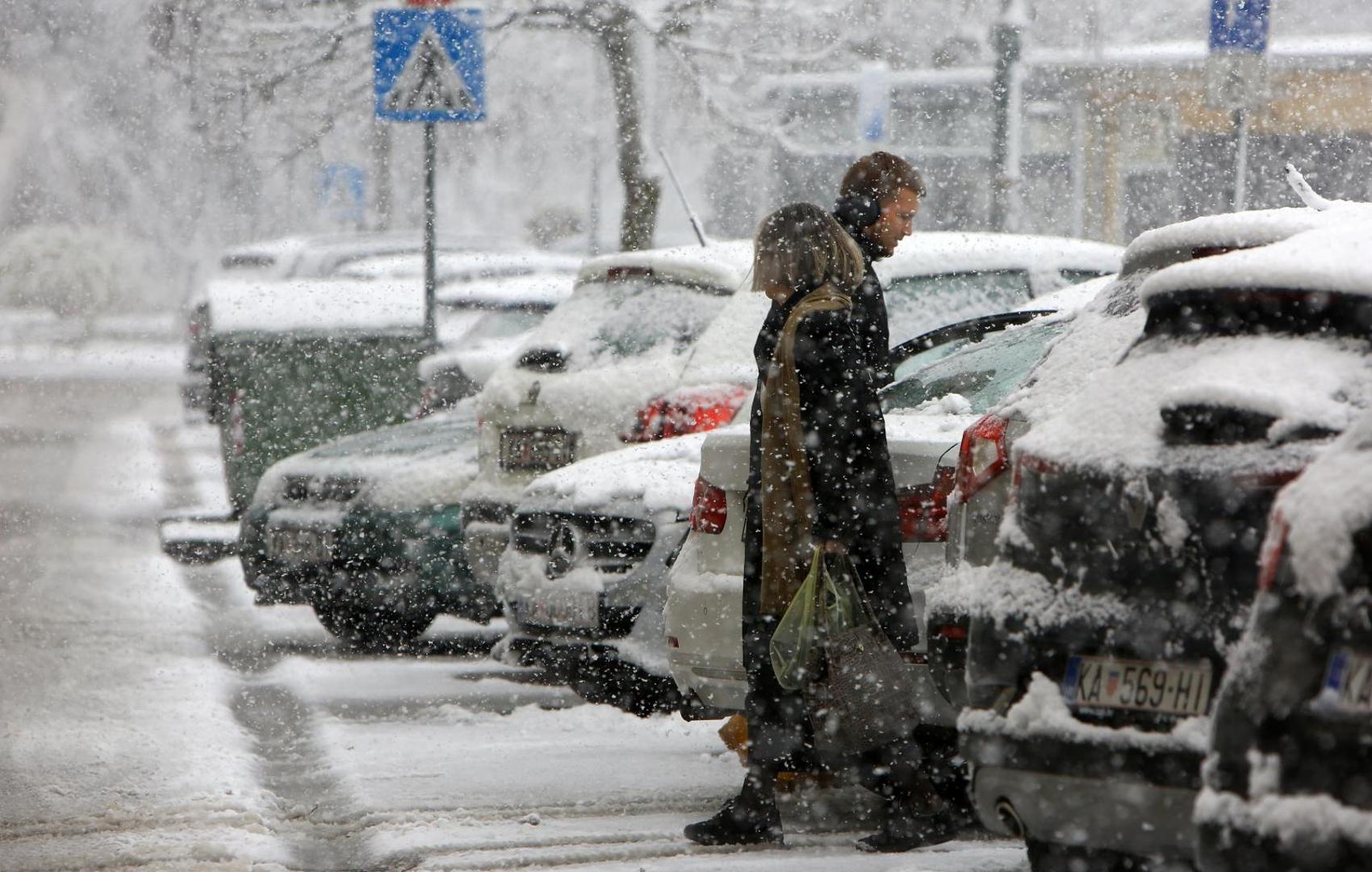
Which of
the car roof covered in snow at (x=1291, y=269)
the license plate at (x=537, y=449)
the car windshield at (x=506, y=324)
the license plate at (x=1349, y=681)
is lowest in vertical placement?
the car windshield at (x=506, y=324)

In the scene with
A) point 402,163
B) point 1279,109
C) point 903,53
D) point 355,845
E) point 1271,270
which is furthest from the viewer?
point 402,163

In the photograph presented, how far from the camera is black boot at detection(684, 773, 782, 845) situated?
549 centimetres

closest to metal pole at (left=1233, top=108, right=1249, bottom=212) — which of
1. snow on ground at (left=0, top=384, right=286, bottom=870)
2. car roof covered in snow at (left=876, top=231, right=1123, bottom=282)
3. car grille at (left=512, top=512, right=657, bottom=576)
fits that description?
car roof covered in snow at (left=876, top=231, right=1123, bottom=282)

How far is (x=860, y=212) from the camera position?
233 inches

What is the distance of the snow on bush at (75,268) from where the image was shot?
47.5m

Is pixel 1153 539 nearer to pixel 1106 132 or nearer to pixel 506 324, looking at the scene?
pixel 506 324

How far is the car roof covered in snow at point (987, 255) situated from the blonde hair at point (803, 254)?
2.29 metres

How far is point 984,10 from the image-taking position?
3578 cm

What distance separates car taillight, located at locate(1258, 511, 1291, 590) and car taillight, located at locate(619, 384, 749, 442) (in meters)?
4.38

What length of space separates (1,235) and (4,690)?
4652 centimetres

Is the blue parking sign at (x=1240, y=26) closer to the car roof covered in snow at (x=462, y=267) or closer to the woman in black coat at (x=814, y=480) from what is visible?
the woman in black coat at (x=814, y=480)

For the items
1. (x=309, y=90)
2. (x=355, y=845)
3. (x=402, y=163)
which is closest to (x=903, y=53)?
(x=402, y=163)

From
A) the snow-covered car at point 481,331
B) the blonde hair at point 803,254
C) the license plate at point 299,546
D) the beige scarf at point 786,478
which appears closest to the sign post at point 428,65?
the snow-covered car at point 481,331

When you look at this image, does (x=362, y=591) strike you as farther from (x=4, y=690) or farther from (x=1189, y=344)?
(x=1189, y=344)
